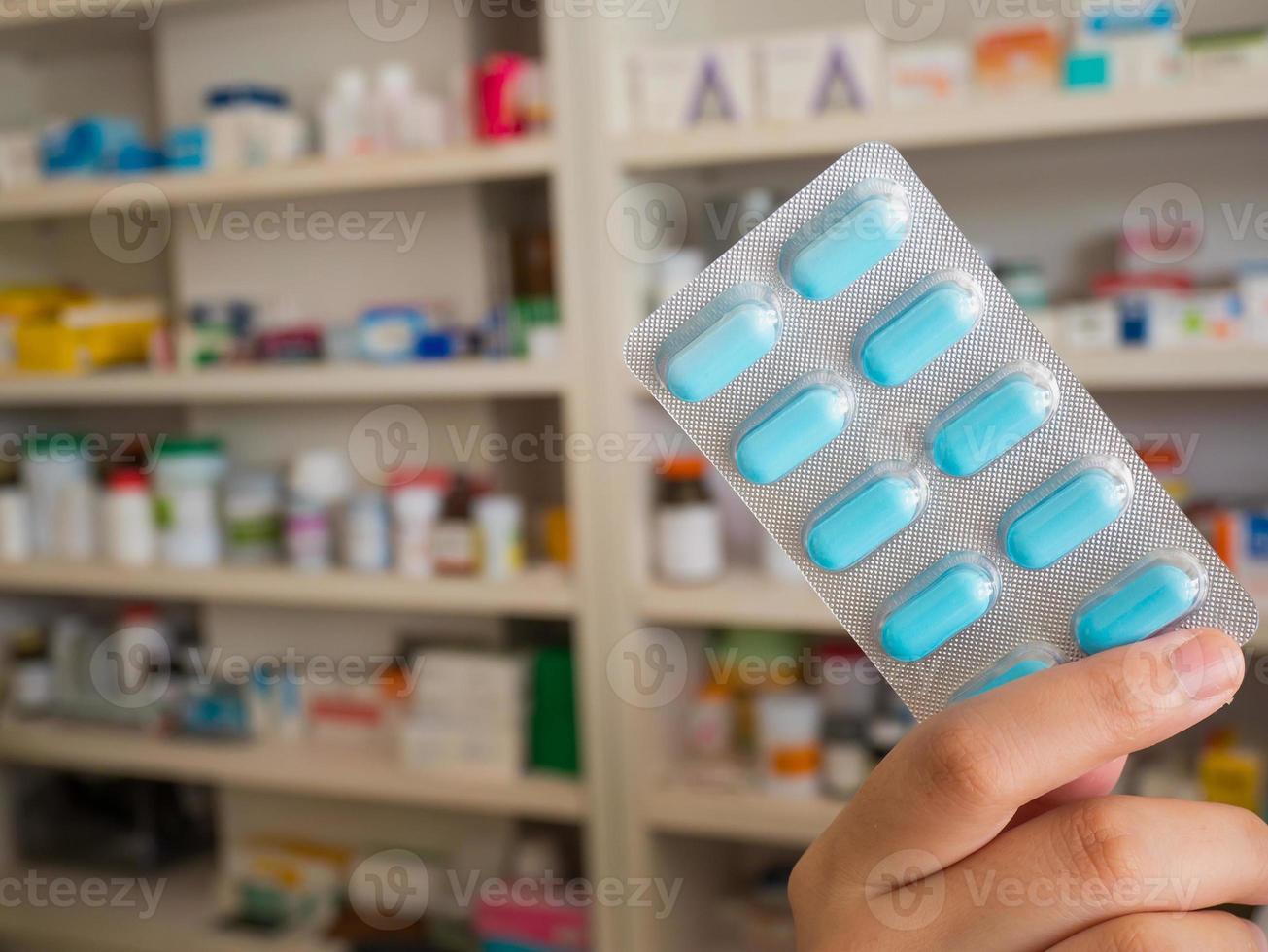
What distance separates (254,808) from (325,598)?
1.70 feet

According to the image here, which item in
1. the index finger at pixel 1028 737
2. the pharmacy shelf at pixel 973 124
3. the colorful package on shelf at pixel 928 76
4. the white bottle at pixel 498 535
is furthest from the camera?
the white bottle at pixel 498 535

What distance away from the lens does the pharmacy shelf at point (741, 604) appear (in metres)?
1.41

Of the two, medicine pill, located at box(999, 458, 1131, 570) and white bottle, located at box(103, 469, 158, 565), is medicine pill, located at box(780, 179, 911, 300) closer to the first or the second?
medicine pill, located at box(999, 458, 1131, 570)

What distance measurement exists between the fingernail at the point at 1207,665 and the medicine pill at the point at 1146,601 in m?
0.04

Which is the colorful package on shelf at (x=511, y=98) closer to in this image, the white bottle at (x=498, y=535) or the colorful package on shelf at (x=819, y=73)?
the colorful package on shelf at (x=819, y=73)

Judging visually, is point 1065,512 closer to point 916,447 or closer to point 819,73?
point 916,447

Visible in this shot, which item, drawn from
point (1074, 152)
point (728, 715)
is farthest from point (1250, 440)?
point (728, 715)

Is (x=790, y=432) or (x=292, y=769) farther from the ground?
(x=790, y=432)

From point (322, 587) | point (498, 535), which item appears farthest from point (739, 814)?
point (322, 587)

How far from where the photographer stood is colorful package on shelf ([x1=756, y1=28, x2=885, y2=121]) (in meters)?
1.33

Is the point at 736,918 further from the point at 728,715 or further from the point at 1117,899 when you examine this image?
the point at 1117,899

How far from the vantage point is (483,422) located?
171 centimetres

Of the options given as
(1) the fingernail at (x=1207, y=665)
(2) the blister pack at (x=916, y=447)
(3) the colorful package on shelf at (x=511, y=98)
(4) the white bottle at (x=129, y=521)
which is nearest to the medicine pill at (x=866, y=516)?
(2) the blister pack at (x=916, y=447)

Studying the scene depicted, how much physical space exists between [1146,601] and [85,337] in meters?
1.66
